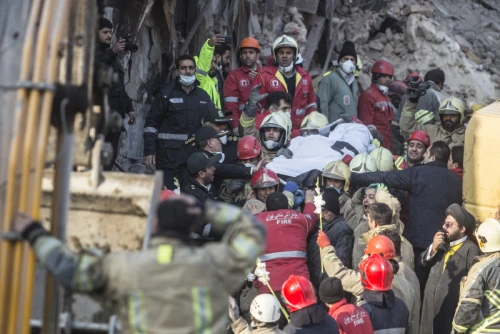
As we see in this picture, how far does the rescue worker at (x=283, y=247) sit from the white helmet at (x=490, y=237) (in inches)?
60.9

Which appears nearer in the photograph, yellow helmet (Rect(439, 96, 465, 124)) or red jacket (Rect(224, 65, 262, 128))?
yellow helmet (Rect(439, 96, 465, 124))

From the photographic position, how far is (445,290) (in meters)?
10.3

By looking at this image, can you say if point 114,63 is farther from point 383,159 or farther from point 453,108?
point 453,108

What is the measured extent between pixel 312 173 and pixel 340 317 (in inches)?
133

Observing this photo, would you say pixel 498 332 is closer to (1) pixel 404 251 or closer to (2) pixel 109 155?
(1) pixel 404 251

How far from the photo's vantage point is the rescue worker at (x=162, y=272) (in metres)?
5.52

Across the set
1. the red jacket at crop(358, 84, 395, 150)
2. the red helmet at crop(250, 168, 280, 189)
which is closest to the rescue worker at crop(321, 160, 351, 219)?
the red helmet at crop(250, 168, 280, 189)

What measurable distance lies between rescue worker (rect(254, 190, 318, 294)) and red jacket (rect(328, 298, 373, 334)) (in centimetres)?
116

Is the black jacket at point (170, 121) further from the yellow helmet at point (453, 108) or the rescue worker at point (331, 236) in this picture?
the yellow helmet at point (453, 108)

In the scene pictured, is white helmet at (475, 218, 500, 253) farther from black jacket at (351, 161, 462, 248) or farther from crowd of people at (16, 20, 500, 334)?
black jacket at (351, 161, 462, 248)

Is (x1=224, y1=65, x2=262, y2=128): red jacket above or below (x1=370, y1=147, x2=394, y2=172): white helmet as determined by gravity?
above

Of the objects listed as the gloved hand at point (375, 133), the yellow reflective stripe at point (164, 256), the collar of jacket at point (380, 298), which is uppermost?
the gloved hand at point (375, 133)

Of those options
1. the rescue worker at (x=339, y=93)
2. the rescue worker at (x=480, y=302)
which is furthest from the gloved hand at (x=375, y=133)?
the rescue worker at (x=480, y=302)

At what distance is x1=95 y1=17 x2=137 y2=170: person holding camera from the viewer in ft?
36.8
